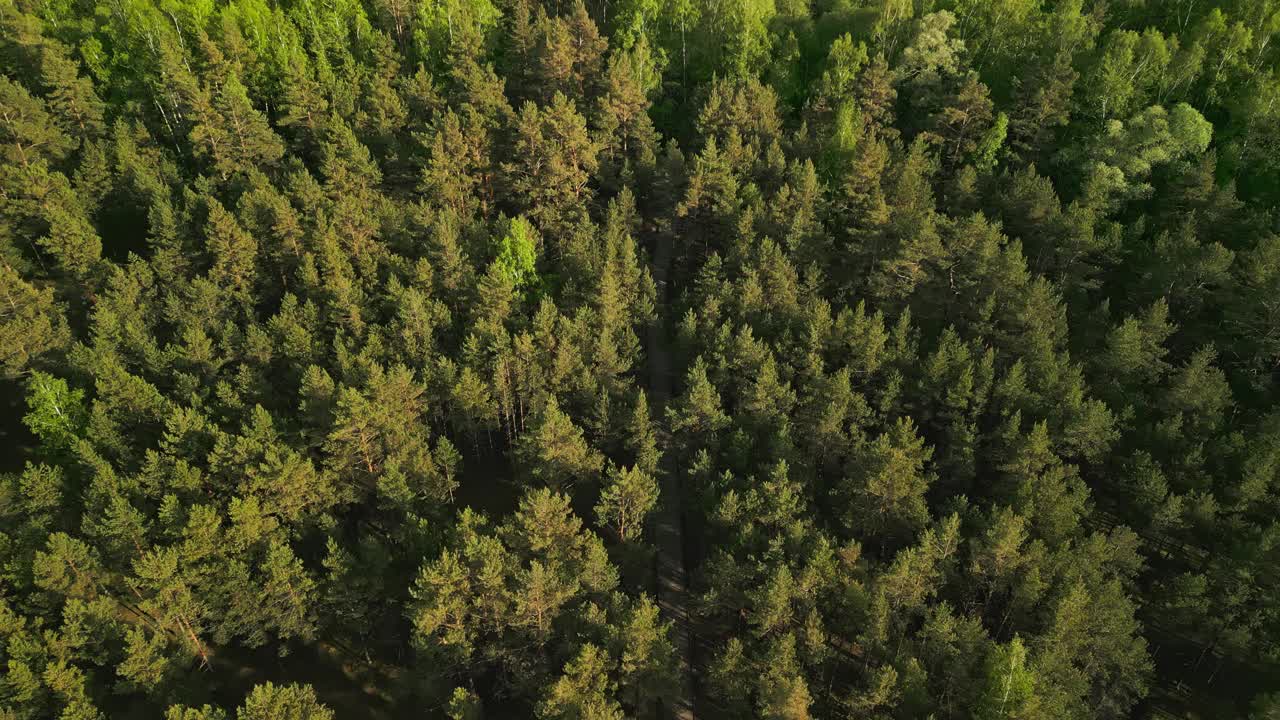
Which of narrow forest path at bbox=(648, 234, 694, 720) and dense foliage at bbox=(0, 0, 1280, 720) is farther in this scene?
narrow forest path at bbox=(648, 234, 694, 720)

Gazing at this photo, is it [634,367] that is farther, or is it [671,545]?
[634,367]

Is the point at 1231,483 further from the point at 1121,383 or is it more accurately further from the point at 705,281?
the point at 705,281

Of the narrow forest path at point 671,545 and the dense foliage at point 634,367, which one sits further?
the narrow forest path at point 671,545

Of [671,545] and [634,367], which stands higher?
[634,367]

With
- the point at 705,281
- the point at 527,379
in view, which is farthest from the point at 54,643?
the point at 705,281
